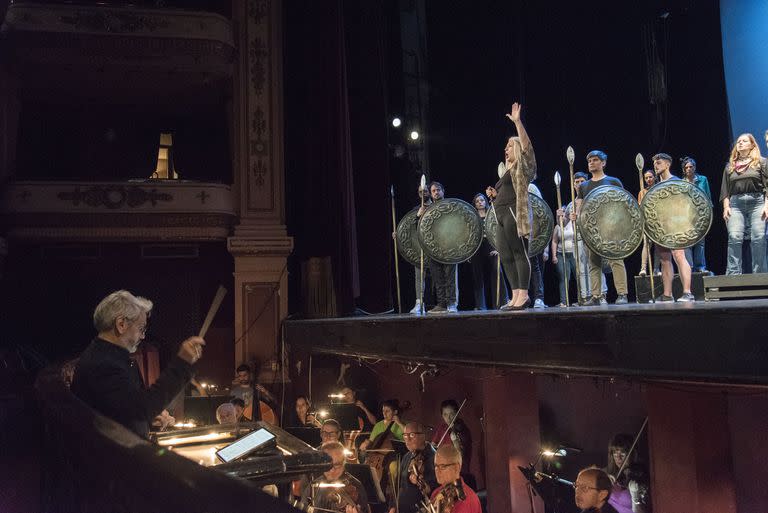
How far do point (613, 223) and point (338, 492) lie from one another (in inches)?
103

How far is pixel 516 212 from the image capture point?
4855 millimetres

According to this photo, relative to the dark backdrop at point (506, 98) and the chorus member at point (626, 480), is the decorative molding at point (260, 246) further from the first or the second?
the chorus member at point (626, 480)

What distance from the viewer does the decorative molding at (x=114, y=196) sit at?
11039 millimetres

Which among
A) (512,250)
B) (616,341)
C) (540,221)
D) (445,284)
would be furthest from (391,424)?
(616,341)

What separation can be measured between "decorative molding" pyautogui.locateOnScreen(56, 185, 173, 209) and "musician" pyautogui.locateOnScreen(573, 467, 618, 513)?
914cm

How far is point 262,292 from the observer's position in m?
11.1

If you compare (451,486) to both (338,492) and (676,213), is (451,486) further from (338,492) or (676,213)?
(676,213)

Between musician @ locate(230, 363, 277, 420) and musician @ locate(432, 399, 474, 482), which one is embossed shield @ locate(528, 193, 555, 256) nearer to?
musician @ locate(432, 399, 474, 482)

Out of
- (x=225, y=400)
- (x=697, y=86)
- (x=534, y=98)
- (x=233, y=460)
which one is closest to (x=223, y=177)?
(x=534, y=98)

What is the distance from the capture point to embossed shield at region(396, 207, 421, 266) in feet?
24.2

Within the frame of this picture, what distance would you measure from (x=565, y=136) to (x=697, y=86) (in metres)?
1.82

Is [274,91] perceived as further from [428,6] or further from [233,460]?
[233,460]

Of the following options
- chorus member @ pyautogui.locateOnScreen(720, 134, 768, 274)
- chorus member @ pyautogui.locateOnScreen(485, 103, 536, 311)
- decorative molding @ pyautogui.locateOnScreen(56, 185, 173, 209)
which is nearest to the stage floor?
chorus member @ pyautogui.locateOnScreen(485, 103, 536, 311)

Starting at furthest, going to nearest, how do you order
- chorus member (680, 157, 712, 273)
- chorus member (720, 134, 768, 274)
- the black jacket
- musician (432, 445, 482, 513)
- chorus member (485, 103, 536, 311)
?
1. chorus member (680, 157, 712, 273)
2. chorus member (720, 134, 768, 274)
3. chorus member (485, 103, 536, 311)
4. musician (432, 445, 482, 513)
5. the black jacket
